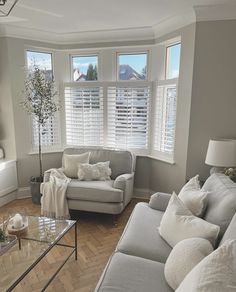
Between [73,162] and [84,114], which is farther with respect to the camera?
[84,114]

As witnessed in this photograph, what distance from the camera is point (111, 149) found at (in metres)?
3.96

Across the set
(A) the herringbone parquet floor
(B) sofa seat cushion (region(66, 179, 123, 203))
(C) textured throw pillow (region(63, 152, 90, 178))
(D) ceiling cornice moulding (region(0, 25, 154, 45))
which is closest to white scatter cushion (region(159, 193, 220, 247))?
(A) the herringbone parquet floor

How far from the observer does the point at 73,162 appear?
11.8ft

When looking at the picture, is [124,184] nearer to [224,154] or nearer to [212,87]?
[224,154]

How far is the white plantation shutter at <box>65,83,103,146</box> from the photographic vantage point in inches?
158

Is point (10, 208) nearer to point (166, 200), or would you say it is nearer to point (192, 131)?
point (166, 200)

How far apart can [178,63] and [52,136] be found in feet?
7.80

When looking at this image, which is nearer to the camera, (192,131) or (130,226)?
(130,226)

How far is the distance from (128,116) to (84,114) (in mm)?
785

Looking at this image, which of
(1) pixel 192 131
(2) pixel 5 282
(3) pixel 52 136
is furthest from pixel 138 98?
(2) pixel 5 282

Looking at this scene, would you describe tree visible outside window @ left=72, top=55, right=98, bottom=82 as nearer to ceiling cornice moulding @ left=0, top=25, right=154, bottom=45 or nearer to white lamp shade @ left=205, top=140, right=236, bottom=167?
ceiling cornice moulding @ left=0, top=25, right=154, bottom=45

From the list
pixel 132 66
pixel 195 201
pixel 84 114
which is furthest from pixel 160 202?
pixel 132 66

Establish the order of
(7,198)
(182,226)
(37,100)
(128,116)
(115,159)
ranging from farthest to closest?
(128,116) → (7,198) → (115,159) → (37,100) → (182,226)

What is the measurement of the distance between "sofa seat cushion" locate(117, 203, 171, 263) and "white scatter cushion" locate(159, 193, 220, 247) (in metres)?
0.08
